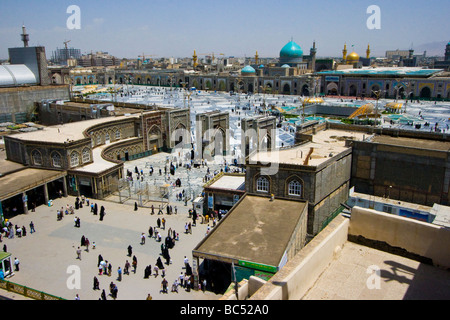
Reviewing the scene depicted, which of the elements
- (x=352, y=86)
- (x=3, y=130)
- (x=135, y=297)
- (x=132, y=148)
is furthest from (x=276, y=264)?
(x=352, y=86)

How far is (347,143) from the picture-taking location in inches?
1065

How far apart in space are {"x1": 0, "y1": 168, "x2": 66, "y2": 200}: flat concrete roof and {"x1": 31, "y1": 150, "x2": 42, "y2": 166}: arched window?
2.08 feet

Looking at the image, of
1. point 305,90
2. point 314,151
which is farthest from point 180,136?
point 305,90

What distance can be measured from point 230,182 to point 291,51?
330ft

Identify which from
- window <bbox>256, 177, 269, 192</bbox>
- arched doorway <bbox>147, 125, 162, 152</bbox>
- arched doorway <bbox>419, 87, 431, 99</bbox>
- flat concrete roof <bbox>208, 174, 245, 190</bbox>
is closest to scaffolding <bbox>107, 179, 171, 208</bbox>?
flat concrete roof <bbox>208, 174, 245, 190</bbox>

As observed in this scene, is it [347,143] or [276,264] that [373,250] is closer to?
[276,264]

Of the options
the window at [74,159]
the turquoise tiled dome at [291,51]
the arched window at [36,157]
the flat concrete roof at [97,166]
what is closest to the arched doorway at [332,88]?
the turquoise tiled dome at [291,51]

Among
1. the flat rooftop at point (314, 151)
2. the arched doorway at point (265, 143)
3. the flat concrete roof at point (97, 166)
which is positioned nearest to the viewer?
the flat rooftop at point (314, 151)

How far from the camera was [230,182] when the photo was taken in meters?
27.7

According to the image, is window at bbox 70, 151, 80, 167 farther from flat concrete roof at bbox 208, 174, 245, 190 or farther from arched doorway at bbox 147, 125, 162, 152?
flat concrete roof at bbox 208, 174, 245, 190

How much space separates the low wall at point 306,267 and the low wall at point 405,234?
1.23 ft

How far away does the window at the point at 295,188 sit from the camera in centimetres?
2241

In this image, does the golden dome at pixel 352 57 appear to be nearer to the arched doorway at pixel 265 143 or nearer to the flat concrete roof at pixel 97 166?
Answer: the arched doorway at pixel 265 143

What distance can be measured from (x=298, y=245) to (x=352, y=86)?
8173 cm
